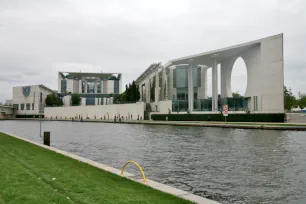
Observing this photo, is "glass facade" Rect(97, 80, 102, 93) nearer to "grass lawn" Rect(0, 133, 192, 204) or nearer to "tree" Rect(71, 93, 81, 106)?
"tree" Rect(71, 93, 81, 106)

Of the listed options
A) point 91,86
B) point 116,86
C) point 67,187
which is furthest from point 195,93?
point 91,86

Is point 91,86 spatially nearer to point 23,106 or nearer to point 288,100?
point 23,106

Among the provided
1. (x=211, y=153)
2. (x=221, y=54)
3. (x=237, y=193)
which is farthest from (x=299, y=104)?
(x=237, y=193)

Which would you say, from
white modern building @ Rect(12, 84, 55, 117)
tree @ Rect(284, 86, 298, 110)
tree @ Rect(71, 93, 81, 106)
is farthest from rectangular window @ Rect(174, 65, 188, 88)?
tree @ Rect(71, 93, 81, 106)

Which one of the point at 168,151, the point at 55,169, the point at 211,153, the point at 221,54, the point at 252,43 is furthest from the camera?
the point at 221,54

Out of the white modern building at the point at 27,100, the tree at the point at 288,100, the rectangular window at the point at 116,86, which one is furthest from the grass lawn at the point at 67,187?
the rectangular window at the point at 116,86

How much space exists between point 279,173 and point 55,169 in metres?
8.00

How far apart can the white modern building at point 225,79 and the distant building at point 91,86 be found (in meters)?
76.8

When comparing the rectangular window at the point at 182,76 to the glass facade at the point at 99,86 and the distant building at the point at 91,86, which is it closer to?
the distant building at the point at 91,86

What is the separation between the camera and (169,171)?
40.9 ft

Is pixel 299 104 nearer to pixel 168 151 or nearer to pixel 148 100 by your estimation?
pixel 148 100

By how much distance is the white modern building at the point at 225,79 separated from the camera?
181 feet

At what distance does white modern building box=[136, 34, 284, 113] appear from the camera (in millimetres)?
55125

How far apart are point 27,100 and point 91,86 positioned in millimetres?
38960
